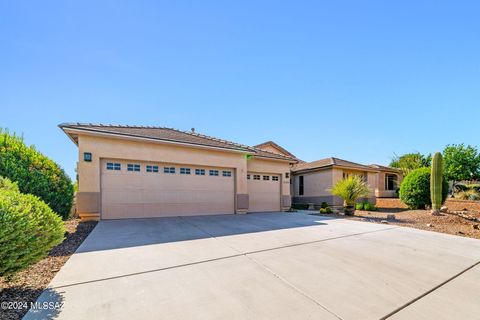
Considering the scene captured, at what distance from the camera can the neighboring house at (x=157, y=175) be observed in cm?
916

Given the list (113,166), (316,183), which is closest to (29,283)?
(113,166)

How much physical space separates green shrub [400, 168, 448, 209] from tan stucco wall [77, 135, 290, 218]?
9470 mm

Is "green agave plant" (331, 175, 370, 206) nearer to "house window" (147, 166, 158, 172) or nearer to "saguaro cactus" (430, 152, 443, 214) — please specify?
"saguaro cactus" (430, 152, 443, 214)

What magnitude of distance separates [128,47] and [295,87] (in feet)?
27.0

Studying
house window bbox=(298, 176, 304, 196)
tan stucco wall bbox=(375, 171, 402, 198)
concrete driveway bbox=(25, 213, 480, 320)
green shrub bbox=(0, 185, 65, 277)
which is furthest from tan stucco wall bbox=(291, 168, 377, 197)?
green shrub bbox=(0, 185, 65, 277)

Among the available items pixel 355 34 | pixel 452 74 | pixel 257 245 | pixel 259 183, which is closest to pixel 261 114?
pixel 259 183

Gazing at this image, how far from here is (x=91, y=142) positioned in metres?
9.27

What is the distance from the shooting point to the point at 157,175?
→ 10414 millimetres

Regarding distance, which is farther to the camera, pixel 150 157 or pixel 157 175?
pixel 157 175

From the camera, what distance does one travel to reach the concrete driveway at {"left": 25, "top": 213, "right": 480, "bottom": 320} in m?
2.64

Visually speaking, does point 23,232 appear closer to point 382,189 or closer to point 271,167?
point 271,167

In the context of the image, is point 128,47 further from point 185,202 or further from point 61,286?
point 61,286

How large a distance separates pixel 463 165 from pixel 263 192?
3140 centimetres

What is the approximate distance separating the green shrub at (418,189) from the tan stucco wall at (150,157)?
31.1 feet
